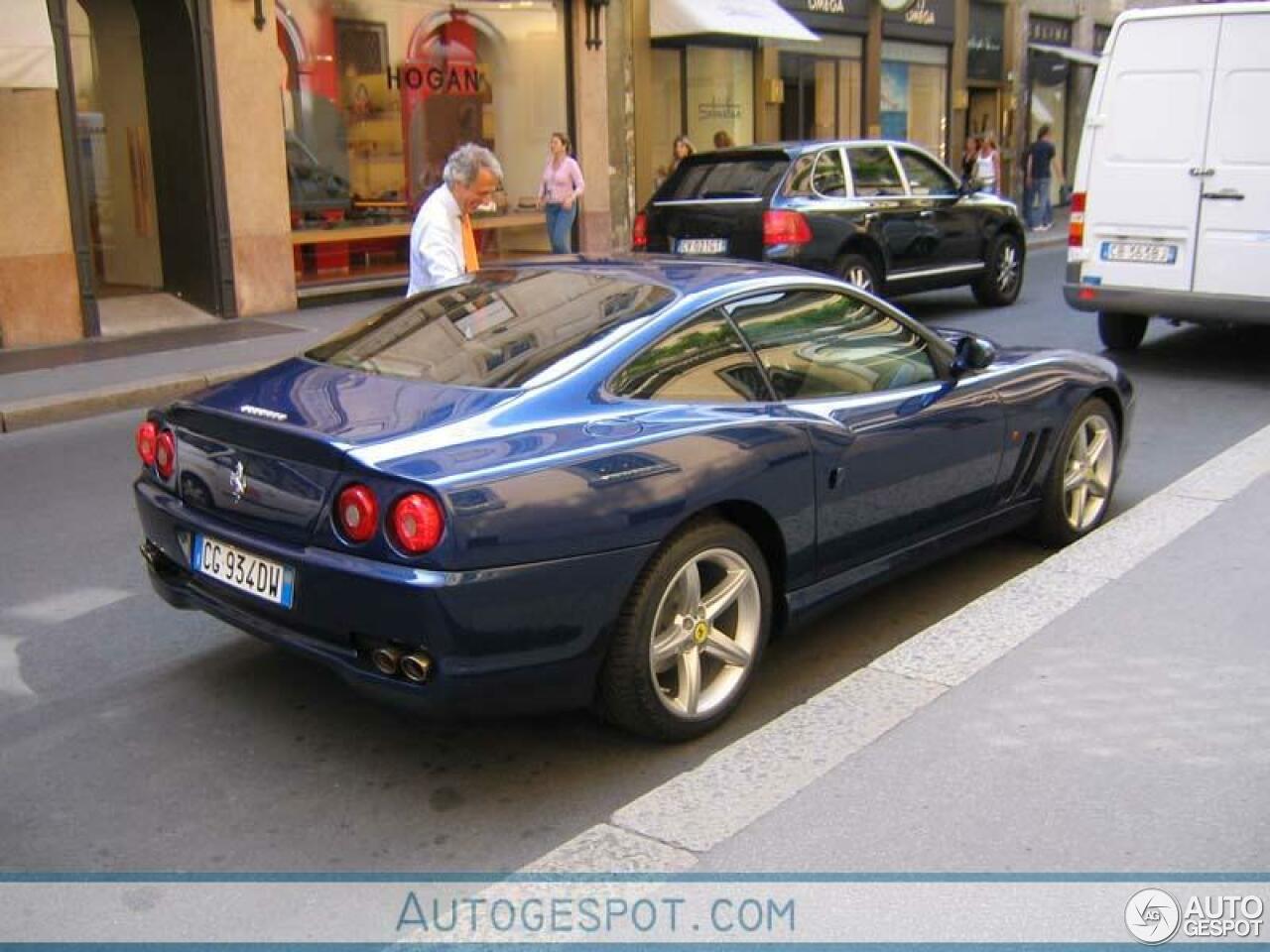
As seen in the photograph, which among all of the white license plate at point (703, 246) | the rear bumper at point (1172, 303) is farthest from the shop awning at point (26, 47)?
the rear bumper at point (1172, 303)

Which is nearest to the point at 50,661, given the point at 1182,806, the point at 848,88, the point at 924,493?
the point at 924,493

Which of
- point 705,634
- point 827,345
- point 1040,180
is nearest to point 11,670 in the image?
point 705,634

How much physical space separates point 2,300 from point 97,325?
897 mm

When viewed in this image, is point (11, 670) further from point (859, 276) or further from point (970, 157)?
point (970, 157)

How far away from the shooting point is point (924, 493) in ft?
16.4

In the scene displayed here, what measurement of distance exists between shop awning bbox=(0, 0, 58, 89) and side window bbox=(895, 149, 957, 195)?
768cm

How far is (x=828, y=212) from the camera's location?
1220 cm

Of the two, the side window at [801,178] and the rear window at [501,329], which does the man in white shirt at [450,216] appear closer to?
the rear window at [501,329]

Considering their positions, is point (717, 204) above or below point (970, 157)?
below

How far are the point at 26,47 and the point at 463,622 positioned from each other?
31.7 ft

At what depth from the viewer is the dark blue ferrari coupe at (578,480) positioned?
3594mm

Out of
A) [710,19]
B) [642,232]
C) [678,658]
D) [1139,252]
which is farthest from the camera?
[710,19]

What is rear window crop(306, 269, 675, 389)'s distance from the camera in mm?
4203

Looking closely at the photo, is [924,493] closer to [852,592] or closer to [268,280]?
[852,592]
